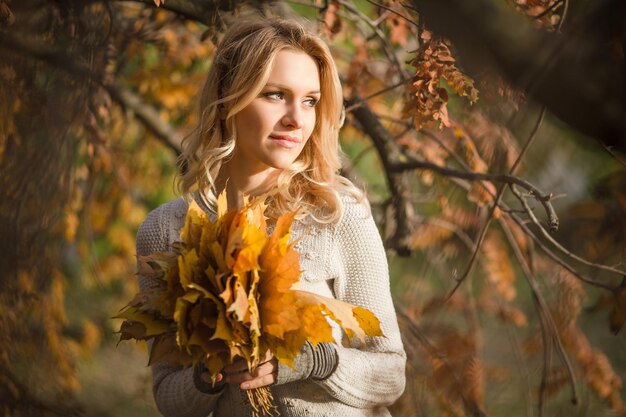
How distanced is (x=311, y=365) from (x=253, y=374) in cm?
13

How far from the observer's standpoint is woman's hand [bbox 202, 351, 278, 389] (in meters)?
1.51

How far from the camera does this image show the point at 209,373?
158 centimetres

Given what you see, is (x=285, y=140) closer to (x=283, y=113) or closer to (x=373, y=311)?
(x=283, y=113)

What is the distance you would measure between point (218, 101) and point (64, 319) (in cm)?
240

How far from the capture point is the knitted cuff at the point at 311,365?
1554mm

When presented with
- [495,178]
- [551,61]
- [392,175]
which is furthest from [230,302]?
[392,175]

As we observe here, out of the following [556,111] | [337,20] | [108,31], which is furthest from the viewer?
[108,31]

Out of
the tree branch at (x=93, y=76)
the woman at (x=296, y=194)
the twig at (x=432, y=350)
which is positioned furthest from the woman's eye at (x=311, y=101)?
the tree branch at (x=93, y=76)

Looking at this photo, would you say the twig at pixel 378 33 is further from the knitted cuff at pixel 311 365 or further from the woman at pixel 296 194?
the knitted cuff at pixel 311 365

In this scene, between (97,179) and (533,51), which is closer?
(533,51)

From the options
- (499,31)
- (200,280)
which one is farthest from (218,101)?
(499,31)

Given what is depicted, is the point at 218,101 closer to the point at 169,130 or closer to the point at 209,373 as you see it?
the point at 209,373

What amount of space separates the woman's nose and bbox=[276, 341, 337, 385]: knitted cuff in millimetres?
451

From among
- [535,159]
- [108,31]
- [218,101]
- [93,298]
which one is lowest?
[93,298]
